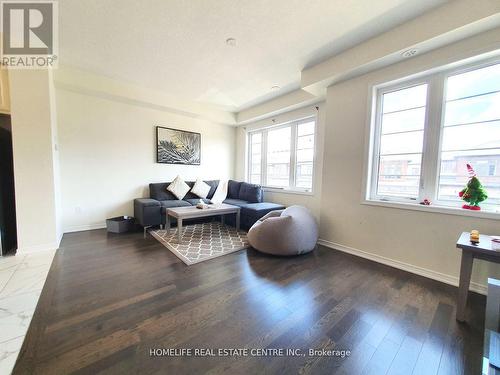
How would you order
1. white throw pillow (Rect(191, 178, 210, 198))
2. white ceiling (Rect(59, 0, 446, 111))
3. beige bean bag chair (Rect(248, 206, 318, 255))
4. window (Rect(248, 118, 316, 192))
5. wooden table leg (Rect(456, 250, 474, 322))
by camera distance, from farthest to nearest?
white throw pillow (Rect(191, 178, 210, 198)) < window (Rect(248, 118, 316, 192)) < beige bean bag chair (Rect(248, 206, 318, 255)) < white ceiling (Rect(59, 0, 446, 111)) < wooden table leg (Rect(456, 250, 474, 322))

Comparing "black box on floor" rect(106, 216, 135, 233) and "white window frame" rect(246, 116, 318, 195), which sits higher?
"white window frame" rect(246, 116, 318, 195)

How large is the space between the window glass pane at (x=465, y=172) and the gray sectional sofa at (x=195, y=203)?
265 cm

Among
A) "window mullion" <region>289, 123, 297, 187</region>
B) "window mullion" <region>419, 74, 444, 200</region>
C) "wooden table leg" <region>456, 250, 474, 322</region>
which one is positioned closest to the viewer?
"wooden table leg" <region>456, 250, 474, 322</region>

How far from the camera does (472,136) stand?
2.23 m

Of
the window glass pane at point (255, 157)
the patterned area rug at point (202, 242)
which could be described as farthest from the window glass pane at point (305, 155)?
the patterned area rug at point (202, 242)

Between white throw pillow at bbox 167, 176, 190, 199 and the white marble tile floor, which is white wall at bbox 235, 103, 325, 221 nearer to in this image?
white throw pillow at bbox 167, 176, 190, 199

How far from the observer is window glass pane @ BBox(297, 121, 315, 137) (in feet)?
13.9

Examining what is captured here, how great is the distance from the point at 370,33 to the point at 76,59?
421 centimetres

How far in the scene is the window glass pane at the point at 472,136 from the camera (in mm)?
2115

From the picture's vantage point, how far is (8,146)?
280 cm

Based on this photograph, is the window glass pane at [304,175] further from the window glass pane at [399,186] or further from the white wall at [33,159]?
the white wall at [33,159]

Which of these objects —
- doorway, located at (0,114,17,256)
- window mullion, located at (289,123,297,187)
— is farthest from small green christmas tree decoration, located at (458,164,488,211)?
doorway, located at (0,114,17,256)

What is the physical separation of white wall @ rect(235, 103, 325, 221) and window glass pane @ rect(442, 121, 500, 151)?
1833 mm

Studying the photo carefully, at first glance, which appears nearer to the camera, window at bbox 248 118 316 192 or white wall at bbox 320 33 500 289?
white wall at bbox 320 33 500 289
